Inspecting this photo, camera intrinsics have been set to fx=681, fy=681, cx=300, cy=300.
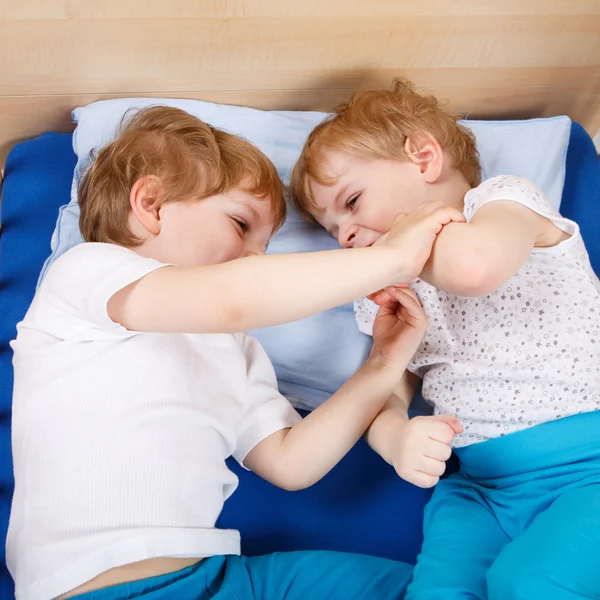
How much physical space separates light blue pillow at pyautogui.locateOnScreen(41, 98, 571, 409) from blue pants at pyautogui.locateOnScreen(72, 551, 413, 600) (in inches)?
11.9

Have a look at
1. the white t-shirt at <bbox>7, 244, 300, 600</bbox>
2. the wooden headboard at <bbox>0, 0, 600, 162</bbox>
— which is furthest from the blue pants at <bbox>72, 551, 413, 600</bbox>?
the wooden headboard at <bbox>0, 0, 600, 162</bbox>

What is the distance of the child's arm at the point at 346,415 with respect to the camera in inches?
39.0

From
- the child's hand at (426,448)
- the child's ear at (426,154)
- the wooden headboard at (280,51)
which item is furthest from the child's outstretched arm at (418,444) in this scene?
the wooden headboard at (280,51)

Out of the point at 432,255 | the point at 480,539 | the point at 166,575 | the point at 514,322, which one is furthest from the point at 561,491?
the point at 166,575

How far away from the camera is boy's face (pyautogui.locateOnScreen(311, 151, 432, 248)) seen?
3.48 feet

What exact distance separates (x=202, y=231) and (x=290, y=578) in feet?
1.62

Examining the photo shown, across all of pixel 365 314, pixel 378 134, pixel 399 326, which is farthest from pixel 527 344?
pixel 378 134

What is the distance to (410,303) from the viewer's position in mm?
1000

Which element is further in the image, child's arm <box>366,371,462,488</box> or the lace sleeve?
the lace sleeve

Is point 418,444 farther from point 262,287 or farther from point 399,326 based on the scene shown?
point 262,287

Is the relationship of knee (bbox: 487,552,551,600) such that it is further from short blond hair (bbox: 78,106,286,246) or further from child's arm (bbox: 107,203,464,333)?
short blond hair (bbox: 78,106,286,246)

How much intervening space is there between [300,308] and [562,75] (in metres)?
0.99

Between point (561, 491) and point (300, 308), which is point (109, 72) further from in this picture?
point (561, 491)

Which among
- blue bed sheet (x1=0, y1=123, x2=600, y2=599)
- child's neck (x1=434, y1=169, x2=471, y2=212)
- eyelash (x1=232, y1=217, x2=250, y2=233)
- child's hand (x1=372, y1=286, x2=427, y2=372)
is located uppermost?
child's neck (x1=434, y1=169, x2=471, y2=212)
